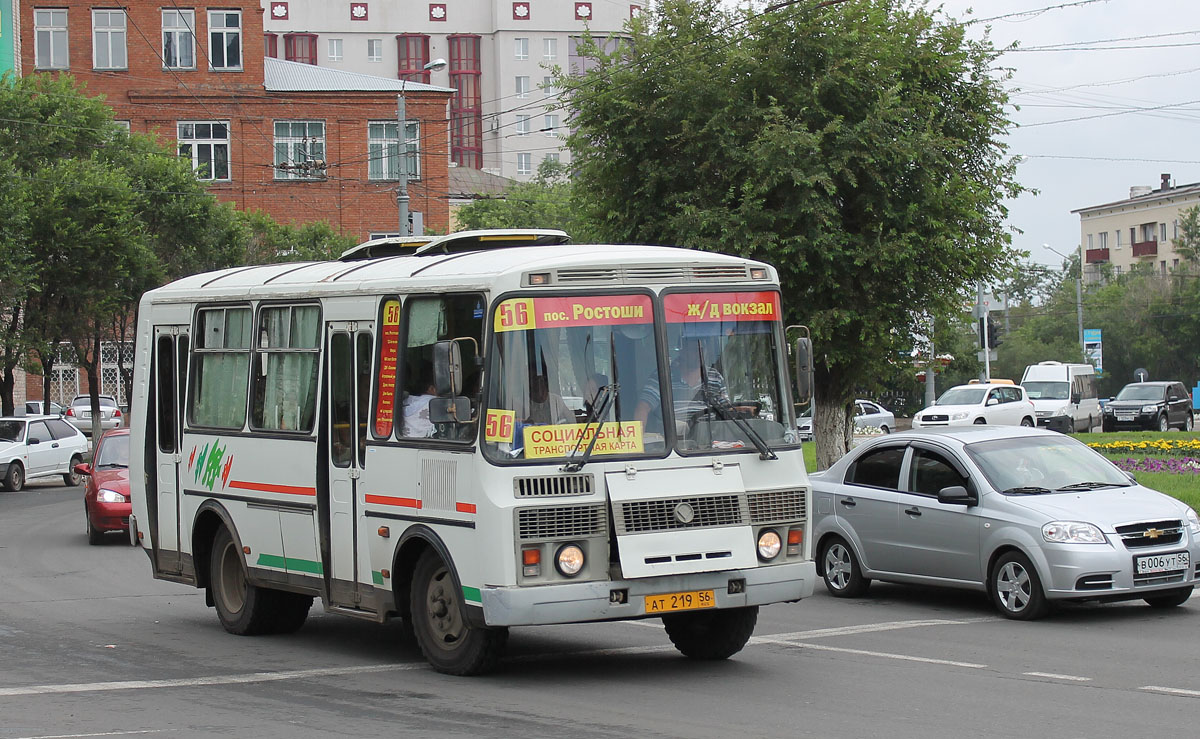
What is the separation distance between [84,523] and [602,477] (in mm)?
18622

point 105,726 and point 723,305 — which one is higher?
point 723,305

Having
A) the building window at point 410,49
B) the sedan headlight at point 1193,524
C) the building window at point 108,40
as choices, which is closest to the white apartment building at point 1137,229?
the building window at point 410,49

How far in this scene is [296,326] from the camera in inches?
452

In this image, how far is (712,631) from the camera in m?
10.5

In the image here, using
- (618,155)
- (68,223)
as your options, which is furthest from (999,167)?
(68,223)

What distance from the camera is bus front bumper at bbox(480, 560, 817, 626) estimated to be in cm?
908

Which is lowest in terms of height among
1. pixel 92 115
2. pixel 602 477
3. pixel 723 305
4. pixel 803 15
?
pixel 602 477

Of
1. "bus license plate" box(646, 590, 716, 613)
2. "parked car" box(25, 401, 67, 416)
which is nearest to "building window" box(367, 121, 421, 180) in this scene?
"parked car" box(25, 401, 67, 416)

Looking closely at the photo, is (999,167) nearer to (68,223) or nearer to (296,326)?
(296,326)

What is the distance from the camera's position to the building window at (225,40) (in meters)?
65.7

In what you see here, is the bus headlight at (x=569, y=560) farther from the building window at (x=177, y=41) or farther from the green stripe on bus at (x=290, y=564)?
the building window at (x=177, y=41)

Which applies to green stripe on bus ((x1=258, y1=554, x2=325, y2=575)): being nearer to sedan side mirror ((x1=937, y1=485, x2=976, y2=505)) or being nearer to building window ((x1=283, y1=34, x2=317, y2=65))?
sedan side mirror ((x1=937, y1=485, x2=976, y2=505))

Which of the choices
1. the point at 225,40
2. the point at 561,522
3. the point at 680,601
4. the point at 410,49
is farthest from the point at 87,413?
the point at 410,49

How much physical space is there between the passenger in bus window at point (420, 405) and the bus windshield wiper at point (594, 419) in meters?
1.15
